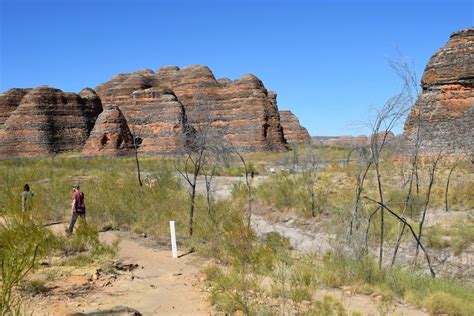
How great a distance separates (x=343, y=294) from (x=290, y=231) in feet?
→ 23.8

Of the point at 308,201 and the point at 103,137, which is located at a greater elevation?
the point at 103,137

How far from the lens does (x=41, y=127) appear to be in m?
47.9

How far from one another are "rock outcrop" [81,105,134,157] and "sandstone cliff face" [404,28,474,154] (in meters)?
31.6

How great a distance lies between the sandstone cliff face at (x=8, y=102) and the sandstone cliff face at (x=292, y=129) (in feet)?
133

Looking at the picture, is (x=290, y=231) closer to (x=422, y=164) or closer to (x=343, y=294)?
(x=343, y=294)

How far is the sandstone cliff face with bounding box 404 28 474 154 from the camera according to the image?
2245cm

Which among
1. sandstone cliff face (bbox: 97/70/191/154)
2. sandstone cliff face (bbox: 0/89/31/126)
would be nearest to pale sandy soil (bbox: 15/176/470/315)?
sandstone cliff face (bbox: 97/70/191/154)

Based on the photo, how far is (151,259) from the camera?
31.5ft

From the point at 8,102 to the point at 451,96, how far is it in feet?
168

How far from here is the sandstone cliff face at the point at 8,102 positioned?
52969 mm

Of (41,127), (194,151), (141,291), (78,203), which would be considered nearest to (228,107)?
(41,127)

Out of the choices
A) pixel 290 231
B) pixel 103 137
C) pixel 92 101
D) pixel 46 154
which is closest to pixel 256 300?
pixel 290 231

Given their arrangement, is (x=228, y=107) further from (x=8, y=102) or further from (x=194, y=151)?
(x=194, y=151)

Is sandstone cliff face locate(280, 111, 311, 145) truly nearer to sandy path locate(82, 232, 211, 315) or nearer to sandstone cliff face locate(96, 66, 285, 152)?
sandstone cliff face locate(96, 66, 285, 152)
